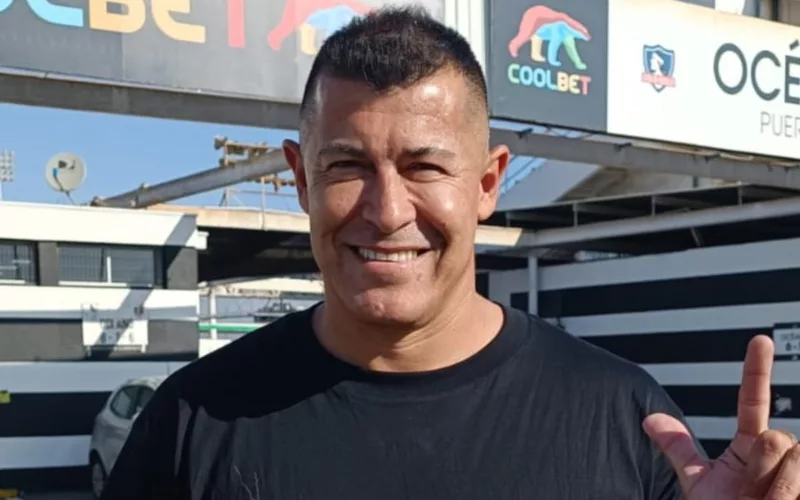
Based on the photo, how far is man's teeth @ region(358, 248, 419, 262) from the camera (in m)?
1.65

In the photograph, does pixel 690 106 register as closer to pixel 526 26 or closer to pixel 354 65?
pixel 526 26

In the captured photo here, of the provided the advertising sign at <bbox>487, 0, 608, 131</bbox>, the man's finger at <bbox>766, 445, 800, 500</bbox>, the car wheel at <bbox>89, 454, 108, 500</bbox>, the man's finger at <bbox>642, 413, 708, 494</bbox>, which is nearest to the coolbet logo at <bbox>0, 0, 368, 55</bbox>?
the advertising sign at <bbox>487, 0, 608, 131</bbox>

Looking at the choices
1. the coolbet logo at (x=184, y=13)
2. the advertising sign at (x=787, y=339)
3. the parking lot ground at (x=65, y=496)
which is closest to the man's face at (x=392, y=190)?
the coolbet logo at (x=184, y=13)

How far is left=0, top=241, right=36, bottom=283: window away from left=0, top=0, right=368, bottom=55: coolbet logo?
6.37m

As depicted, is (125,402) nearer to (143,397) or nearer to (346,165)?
(143,397)

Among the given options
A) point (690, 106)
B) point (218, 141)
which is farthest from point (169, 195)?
point (690, 106)

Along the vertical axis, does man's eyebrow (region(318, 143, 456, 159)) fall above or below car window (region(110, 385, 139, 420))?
above

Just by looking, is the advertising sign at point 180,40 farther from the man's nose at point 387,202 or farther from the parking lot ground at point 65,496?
the parking lot ground at point 65,496

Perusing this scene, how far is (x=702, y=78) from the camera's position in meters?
9.30

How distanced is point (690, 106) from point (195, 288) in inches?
293

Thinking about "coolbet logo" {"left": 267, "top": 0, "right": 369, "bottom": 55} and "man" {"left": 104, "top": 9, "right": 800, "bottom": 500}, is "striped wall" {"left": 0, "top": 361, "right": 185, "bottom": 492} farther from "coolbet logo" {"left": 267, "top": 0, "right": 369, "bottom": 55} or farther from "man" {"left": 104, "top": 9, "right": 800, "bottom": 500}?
"man" {"left": 104, "top": 9, "right": 800, "bottom": 500}

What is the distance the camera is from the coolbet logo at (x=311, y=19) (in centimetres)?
724

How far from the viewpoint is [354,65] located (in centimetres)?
166

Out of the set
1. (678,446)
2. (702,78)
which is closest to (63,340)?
(702,78)
